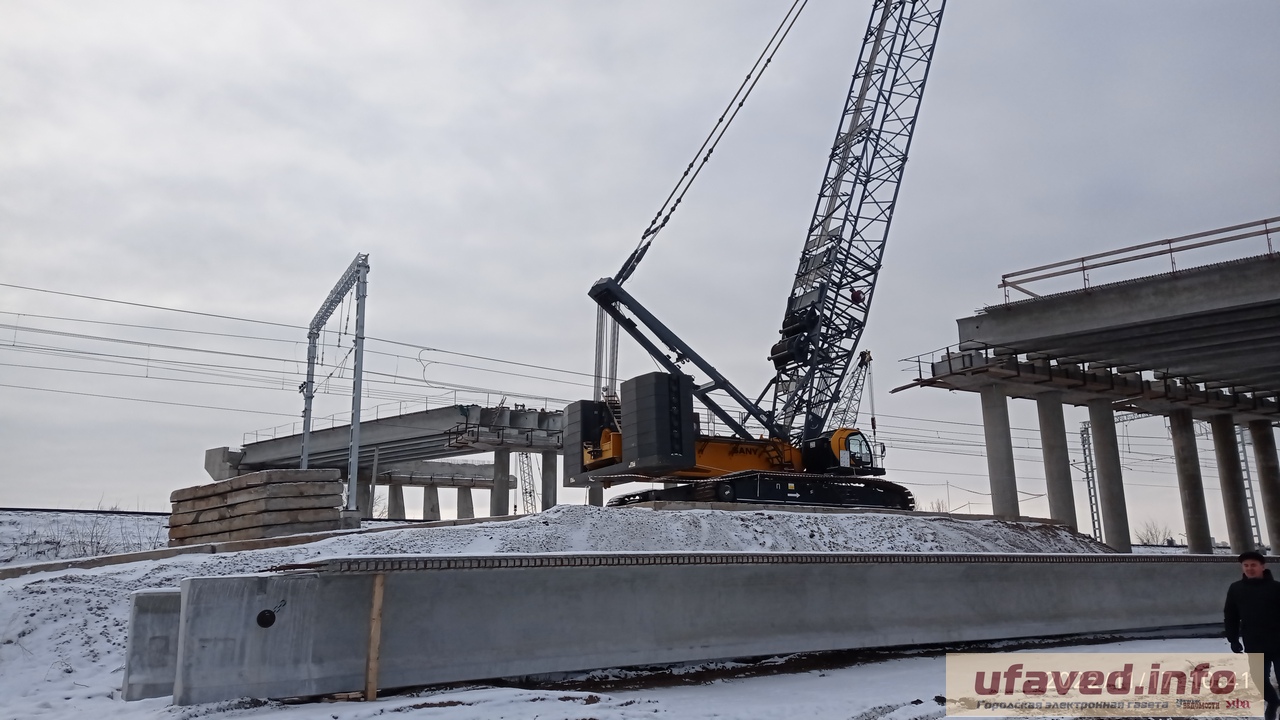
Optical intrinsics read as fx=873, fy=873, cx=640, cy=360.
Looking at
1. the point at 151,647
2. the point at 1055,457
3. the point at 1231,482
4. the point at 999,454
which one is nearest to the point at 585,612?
the point at 151,647

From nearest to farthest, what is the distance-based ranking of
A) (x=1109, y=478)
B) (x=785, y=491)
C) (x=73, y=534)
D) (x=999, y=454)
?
1. (x=73, y=534)
2. (x=785, y=491)
3. (x=999, y=454)
4. (x=1109, y=478)

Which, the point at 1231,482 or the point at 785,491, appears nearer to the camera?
the point at 785,491

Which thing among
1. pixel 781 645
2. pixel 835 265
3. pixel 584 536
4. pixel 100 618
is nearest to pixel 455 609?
pixel 781 645

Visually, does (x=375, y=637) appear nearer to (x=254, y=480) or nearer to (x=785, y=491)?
(x=254, y=480)

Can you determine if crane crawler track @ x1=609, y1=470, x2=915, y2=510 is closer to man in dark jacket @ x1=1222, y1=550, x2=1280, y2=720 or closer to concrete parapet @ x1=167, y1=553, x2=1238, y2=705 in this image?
concrete parapet @ x1=167, y1=553, x2=1238, y2=705

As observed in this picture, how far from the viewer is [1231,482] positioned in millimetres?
40750

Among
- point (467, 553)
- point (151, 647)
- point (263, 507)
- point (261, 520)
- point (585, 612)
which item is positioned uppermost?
point (263, 507)

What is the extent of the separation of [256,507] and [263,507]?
0.59 ft

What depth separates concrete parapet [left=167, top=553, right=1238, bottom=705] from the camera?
8.05m

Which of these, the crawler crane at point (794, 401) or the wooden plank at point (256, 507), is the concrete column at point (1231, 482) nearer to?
the crawler crane at point (794, 401)

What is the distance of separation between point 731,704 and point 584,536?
6.94 metres

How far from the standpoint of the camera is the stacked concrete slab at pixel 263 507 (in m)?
16.1

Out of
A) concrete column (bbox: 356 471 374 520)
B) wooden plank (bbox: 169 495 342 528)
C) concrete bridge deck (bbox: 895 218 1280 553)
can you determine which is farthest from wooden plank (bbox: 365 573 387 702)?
concrete column (bbox: 356 471 374 520)

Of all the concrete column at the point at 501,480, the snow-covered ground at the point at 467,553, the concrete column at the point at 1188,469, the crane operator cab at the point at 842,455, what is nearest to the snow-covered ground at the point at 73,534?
the snow-covered ground at the point at 467,553
